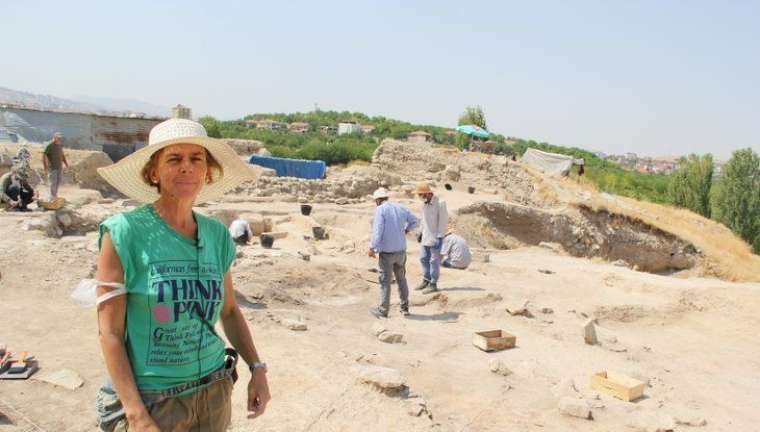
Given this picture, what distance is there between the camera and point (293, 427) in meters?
3.77

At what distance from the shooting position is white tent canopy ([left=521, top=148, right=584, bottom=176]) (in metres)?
26.2

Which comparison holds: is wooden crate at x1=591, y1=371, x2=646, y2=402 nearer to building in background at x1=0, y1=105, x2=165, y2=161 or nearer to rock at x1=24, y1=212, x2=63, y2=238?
rock at x1=24, y1=212, x2=63, y2=238

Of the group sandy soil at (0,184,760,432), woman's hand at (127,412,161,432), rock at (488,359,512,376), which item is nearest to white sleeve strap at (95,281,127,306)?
woman's hand at (127,412,161,432)

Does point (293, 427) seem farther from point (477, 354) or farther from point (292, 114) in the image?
point (292, 114)

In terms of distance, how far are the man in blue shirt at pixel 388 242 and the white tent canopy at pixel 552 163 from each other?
20180 mm

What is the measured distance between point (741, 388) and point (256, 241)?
806cm

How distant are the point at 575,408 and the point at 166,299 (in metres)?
3.97

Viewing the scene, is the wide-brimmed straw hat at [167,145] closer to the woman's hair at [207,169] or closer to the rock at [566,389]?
the woman's hair at [207,169]

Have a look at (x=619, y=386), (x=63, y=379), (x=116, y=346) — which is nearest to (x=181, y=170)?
(x=116, y=346)

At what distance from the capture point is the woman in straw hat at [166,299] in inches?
65.4

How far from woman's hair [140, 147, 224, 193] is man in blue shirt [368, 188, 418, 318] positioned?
4720mm

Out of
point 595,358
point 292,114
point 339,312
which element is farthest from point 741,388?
point 292,114

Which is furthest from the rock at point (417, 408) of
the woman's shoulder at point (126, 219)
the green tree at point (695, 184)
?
the green tree at point (695, 184)

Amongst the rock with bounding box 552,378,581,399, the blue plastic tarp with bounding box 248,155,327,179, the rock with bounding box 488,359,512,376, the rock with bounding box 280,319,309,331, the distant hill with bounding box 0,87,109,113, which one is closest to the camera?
the rock with bounding box 552,378,581,399
